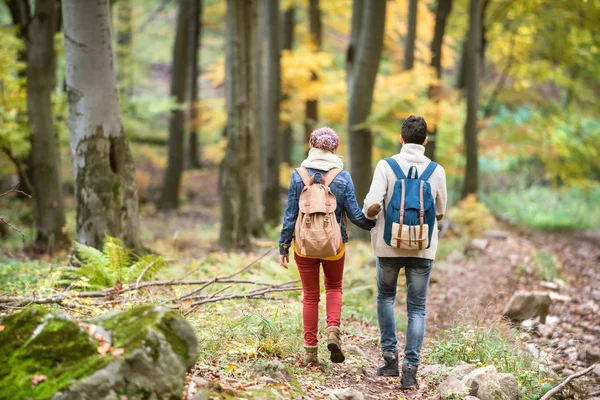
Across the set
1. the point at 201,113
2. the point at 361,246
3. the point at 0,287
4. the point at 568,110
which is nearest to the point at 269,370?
the point at 0,287

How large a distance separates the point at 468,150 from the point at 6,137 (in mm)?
11386

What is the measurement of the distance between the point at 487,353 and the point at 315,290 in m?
1.74

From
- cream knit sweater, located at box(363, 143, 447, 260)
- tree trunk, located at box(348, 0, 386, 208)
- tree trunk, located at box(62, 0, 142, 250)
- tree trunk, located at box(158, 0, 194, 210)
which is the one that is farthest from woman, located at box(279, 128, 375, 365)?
tree trunk, located at box(158, 0, 194, 210)

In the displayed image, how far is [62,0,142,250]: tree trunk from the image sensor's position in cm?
640

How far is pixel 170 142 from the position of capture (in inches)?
715

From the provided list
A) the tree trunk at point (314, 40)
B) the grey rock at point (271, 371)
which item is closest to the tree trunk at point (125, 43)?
the tree trunk at point (314, 40)

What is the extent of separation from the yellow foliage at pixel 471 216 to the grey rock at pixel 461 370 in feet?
31.3

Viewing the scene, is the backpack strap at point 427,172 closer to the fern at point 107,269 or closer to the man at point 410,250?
Answer: the man at point 410,250

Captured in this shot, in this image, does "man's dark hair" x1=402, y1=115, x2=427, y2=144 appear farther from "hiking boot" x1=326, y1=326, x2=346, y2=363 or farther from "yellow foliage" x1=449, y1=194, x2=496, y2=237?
"yellow foliage" x1=449, y1=194, x2=496, y2=237

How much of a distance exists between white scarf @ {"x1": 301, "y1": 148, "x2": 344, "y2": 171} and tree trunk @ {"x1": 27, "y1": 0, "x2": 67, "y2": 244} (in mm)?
7026

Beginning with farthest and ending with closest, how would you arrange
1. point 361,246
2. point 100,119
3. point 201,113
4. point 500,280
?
point 201,113, point 361,246, point 500,280, point 100,119

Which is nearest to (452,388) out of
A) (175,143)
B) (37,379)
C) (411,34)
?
(37,379)

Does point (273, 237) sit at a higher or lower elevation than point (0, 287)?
lower

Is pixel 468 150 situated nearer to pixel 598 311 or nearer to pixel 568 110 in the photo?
pixel 568 110
